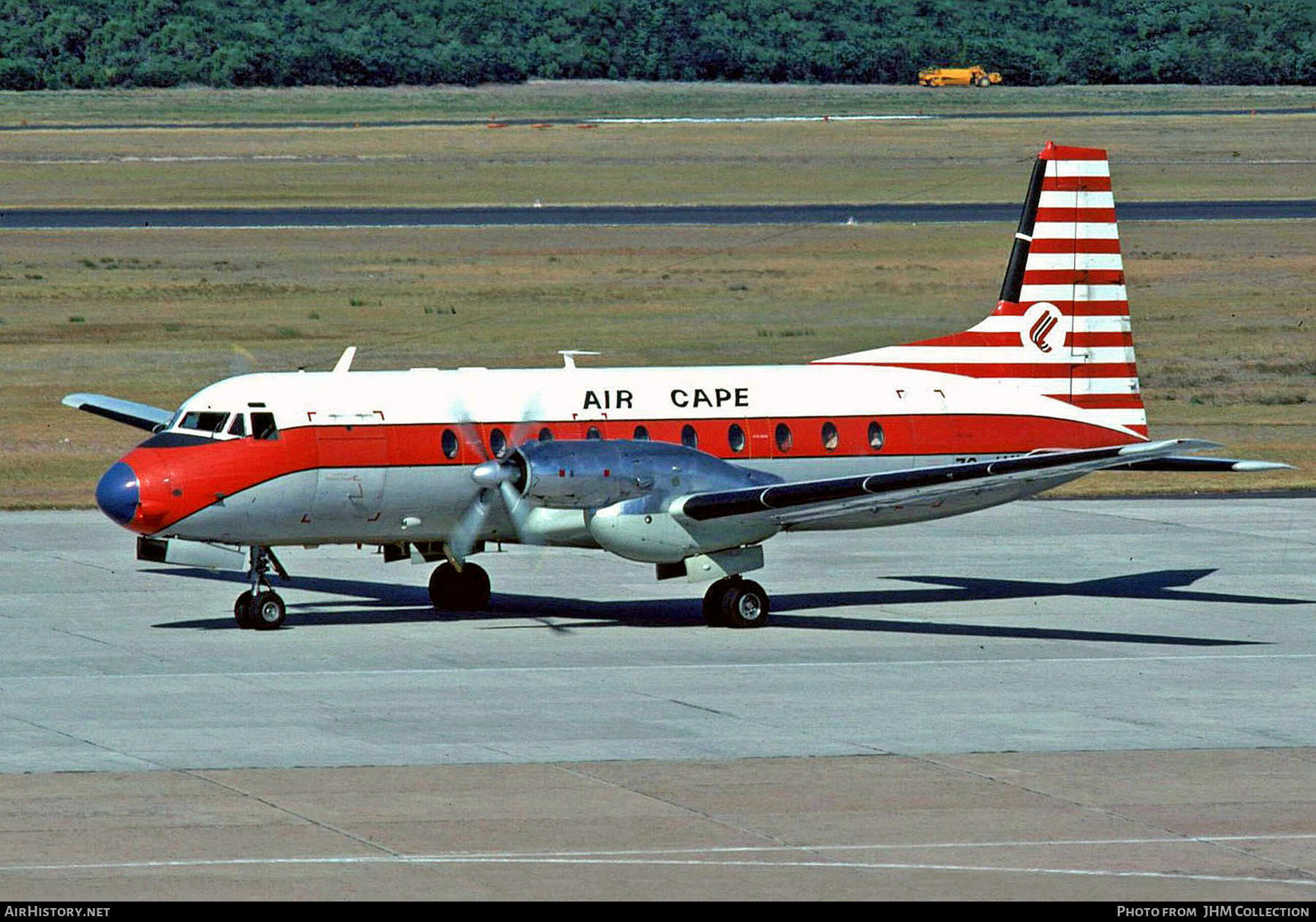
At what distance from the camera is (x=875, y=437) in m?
31.0

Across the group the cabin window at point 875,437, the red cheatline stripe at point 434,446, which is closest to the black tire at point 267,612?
the red cheatline stripe at point 434,446

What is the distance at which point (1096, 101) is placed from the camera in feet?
606

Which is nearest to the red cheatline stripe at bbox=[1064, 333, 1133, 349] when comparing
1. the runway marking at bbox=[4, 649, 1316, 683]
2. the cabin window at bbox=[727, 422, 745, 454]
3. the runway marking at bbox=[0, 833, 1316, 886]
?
the cabin window at bbox=[727, 422, 745, 454]

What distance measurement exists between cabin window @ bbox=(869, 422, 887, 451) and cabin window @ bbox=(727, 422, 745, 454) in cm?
193

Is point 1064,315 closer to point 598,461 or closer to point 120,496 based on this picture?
point 598,461

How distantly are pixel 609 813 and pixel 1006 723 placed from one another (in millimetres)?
6040

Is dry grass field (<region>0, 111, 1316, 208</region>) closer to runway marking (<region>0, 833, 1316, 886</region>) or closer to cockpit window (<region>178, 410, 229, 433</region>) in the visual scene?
cockpit window (<region>178, 410, 229, 433</region>)

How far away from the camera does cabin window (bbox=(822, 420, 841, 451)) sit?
1212 inches

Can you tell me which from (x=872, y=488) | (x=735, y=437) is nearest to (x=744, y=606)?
(x=735, y=437)

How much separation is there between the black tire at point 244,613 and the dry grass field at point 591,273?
13.3 ft

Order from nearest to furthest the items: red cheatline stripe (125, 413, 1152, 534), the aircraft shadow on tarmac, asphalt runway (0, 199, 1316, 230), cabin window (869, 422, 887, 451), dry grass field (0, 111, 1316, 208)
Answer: red cheatline stripe (125, 413, 1152, 534) → the aircraft shadow on tarmac → cabin window (869, 422, 887, 451) → asphalt runway (0, 199, 1316, 230) → dry grass field (0, 111, 1316, 208)

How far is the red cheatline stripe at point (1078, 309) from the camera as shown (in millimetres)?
32812

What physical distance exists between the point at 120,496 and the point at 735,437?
8.42m

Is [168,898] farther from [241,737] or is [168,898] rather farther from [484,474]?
[484,474]
